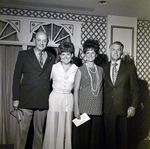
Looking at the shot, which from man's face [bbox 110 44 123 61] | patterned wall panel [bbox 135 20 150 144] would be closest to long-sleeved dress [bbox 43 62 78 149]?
man's face [bbox 110 44 123 61]

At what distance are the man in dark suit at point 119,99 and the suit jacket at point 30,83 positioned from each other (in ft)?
2.52

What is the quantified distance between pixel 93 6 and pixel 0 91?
6.10 ft

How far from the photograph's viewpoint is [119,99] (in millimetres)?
2553

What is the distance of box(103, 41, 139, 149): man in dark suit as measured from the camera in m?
2.56

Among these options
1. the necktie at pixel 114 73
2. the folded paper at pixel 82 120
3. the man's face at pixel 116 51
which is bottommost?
the folded paper at pixel 82 120

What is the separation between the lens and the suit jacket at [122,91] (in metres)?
2.55

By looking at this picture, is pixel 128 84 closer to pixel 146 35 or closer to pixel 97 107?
pixel 97 107

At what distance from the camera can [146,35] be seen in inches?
144

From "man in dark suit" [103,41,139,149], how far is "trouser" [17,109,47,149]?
2.60ft

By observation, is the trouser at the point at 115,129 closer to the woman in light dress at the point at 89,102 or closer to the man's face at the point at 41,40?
the woman in light dress at the point at 89,102

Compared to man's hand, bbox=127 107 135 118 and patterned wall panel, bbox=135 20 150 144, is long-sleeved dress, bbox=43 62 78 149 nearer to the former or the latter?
man's hand, bbox=127 107 135 118

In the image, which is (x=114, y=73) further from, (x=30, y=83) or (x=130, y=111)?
(x=30, y=83)

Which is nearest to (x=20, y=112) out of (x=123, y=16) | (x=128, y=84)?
(x=128, y=84)

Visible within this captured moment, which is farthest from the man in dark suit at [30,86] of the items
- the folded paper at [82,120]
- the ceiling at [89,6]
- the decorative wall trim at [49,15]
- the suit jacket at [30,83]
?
the decorative wall trim at [49,15]
